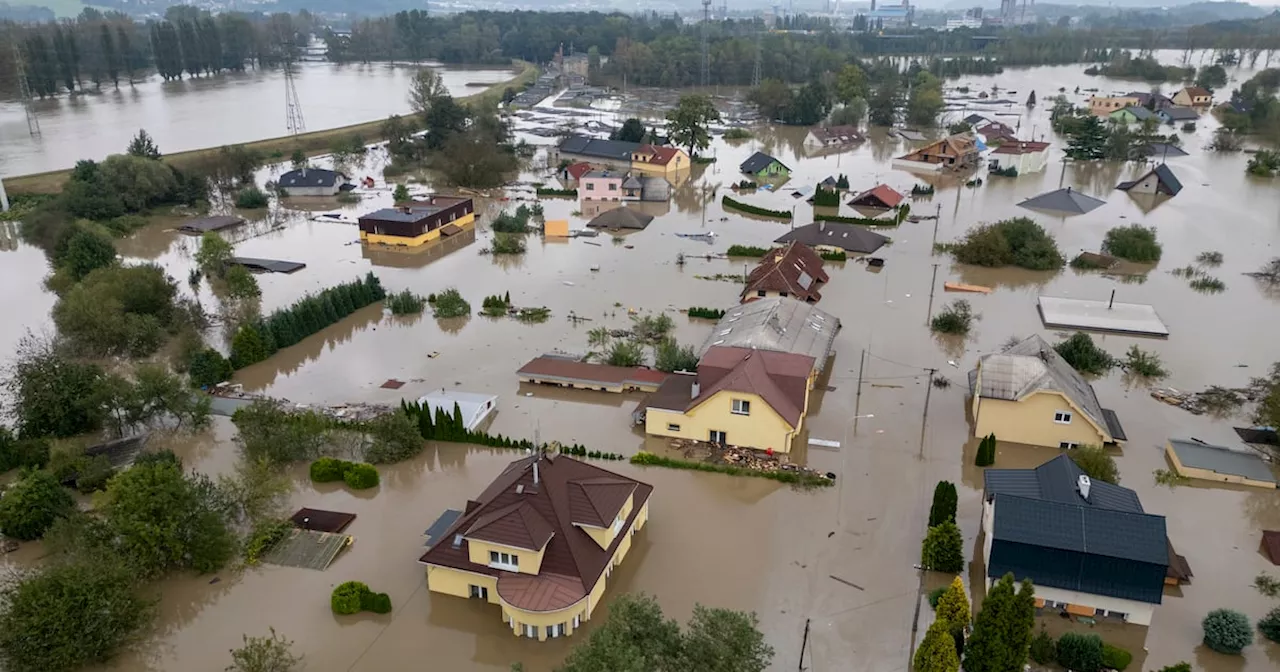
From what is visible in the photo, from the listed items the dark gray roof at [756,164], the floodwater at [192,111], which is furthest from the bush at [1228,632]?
the floodwater at [192,111]

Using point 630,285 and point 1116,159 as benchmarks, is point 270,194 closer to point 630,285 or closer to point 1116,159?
point 630,285

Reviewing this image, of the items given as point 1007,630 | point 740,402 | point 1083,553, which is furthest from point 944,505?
point 740,402

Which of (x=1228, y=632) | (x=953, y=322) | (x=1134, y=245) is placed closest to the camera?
(x=1228, y=632)

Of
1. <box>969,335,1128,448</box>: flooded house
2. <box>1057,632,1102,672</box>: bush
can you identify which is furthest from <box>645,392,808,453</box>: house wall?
<box>1057,632,1102,672</box>: bush

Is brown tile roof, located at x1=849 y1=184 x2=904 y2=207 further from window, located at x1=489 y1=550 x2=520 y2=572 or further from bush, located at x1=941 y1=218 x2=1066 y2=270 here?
window, located at x1=489 y1=550 x2=520 y2=572

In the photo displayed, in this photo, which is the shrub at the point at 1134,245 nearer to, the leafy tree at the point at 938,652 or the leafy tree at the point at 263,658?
the leafy tree at the point at 938,652

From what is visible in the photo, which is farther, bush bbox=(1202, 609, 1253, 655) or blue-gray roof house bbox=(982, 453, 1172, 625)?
blue-gray roof house bbox=(982, 453, 1172, 625)

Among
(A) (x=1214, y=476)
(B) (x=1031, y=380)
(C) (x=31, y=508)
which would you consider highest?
(B) (x=1031, y=380)

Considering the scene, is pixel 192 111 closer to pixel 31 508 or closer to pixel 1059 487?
pixel 31 508
